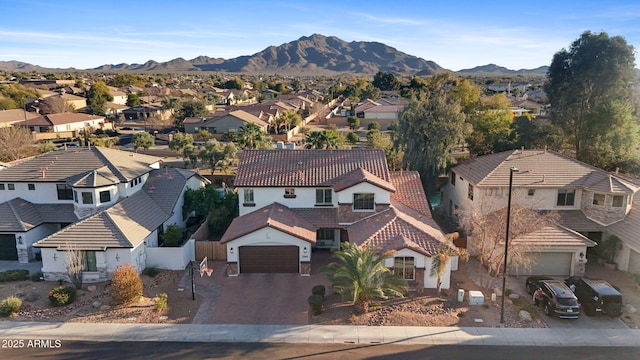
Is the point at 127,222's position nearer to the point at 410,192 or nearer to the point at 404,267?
the point at 404,267

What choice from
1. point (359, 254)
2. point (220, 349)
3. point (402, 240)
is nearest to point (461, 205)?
point (402, 240)

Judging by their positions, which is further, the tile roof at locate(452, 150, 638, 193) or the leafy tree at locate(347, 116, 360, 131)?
the leafy tree at locate(347, 116, 360, 131)

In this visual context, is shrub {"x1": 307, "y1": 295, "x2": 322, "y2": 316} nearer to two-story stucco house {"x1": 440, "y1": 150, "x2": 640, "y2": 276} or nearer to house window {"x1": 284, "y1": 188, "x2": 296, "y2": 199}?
house window {"x1": 284, "y1": 188, "x2": 296, "y2": 199}

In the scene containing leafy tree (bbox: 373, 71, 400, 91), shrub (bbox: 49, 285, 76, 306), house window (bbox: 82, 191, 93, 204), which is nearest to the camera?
shrub (bbox: 49, 285, 76, 306)

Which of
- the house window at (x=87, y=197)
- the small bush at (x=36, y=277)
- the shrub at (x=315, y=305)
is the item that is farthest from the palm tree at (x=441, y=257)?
the small bush at (x=36, y=277)

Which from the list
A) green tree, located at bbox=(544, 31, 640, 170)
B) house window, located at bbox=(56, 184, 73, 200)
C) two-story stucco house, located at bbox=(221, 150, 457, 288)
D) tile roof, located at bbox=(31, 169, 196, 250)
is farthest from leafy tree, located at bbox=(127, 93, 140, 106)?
green tree, located at bbox=(544, 31, 640, 170)

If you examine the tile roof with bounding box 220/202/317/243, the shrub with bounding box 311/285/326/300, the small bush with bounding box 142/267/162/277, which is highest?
the tile roof with bounding box 220/202/317/243

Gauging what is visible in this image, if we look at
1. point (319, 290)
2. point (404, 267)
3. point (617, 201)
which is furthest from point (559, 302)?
point (319, 290)
